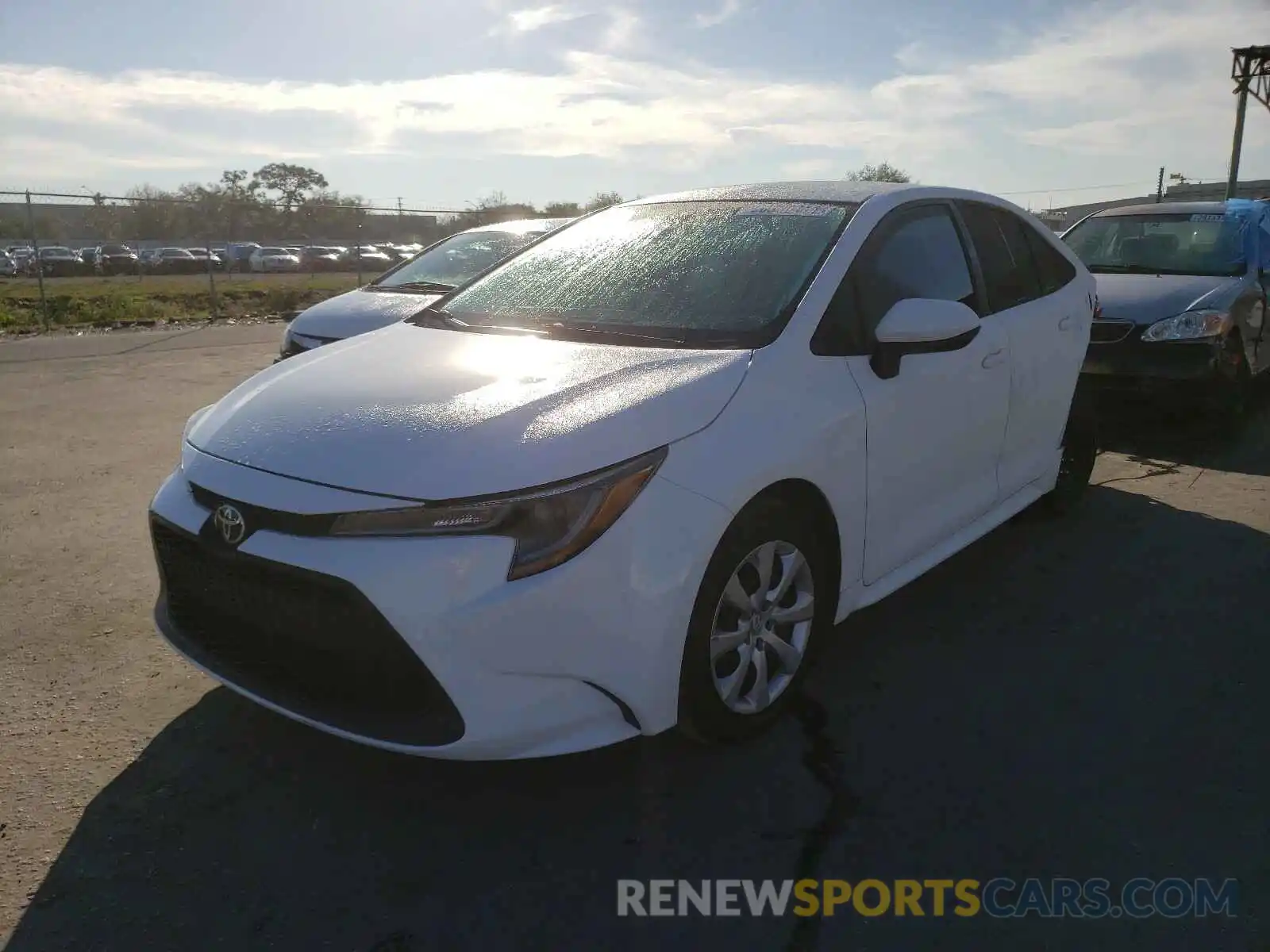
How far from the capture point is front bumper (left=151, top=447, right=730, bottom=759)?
7.73ft

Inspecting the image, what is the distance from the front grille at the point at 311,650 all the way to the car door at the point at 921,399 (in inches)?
61.9

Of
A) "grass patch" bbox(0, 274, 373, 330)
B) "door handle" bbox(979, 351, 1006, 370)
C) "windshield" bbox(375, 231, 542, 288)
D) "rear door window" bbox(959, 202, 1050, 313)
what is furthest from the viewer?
"grass patch" bbox(0, 274, 373, 330)

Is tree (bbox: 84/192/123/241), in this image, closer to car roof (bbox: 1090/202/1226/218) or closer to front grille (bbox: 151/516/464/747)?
car roof (bbox: 1090/202/1226/218)

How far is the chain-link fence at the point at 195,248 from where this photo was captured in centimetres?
1812

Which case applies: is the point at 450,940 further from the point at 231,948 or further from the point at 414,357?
the point at 414,357

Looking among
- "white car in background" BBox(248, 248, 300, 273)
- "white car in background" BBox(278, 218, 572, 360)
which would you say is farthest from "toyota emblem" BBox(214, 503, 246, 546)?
"white car in background" BBox(248, 248, 300, 273)

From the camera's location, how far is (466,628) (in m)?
2.35

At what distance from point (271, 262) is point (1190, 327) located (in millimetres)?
41877

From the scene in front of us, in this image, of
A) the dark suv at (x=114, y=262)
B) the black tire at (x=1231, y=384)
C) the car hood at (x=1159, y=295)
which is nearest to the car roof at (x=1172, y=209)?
the car hood at (x=1159, y=295)

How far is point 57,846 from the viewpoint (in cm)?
255

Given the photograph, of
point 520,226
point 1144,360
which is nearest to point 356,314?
point 520,226

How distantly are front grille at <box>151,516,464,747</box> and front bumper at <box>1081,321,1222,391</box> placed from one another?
17.4ft

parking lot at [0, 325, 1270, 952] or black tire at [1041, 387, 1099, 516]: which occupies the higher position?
black tire at [1041, 387, 1099, 516]

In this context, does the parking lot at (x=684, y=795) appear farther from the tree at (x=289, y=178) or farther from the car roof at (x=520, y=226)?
the tree at (x=289, y=178)
